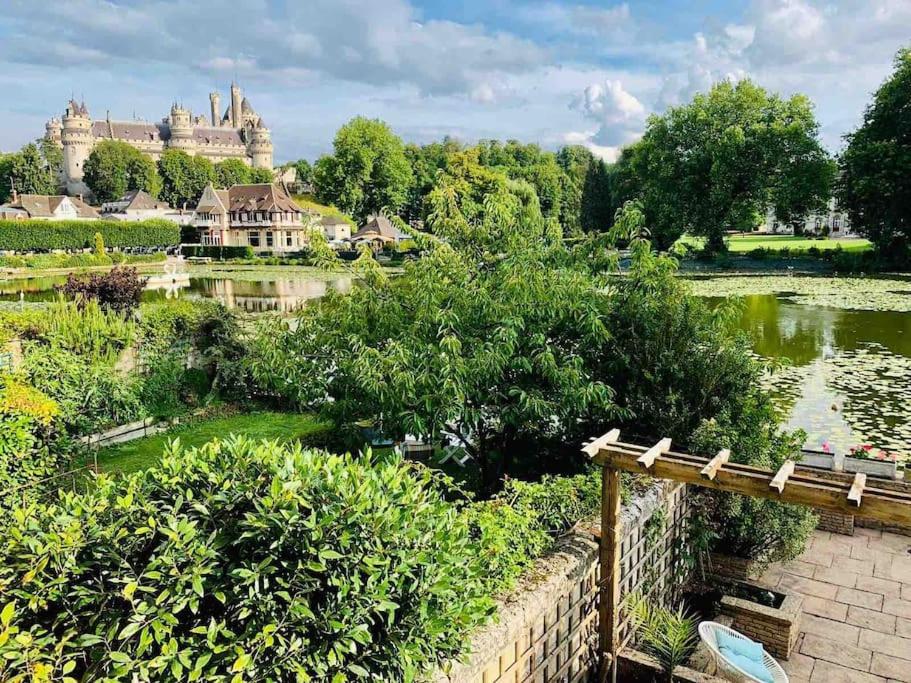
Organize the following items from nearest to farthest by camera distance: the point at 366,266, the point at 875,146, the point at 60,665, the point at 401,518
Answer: the point at 60,665 → the point at 401,518 → the point at 366,266 → the point at 875,146

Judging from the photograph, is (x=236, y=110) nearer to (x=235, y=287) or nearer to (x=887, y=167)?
(x=235, y=287)

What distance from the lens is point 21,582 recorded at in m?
2.44

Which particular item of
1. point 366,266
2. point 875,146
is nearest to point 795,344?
point 366,266

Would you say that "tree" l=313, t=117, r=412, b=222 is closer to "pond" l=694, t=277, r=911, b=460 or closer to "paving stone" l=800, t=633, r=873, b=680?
"pond" l=694, t=277, r=911, b=460

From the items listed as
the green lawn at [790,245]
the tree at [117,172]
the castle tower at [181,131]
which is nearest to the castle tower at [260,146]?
the castle tower at [181,131]

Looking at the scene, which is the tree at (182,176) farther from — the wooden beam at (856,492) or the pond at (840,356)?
the wooden beam at (856,492)

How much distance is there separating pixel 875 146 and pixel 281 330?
1526 inches

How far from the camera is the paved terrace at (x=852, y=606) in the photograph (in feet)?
16.6

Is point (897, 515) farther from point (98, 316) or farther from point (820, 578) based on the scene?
point (98, 316)

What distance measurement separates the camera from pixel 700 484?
446 cm

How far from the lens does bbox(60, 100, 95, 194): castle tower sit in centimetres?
10219

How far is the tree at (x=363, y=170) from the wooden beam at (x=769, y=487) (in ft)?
201

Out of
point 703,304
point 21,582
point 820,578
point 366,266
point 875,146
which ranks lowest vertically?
point 820,578

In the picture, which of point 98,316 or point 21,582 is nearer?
point 21,582
